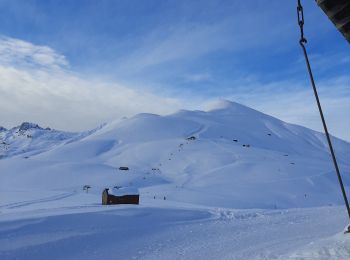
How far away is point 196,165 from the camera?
68312mm

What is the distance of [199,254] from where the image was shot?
1187 cm

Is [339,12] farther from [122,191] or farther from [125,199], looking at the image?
[122,191]

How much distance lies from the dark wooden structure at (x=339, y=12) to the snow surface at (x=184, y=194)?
5060 millimetres

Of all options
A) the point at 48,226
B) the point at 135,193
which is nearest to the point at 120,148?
the point at 135,193

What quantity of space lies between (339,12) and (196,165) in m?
64.8

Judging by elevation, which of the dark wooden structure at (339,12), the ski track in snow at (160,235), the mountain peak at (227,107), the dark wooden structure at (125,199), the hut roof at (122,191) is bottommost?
the ski track in snow at (160,235)

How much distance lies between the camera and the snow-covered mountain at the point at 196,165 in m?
48.8

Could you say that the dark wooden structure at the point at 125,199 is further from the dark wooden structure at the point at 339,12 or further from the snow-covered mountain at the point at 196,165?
the dark wooden structure at the point at 339,12

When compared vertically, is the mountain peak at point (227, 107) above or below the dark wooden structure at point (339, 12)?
above

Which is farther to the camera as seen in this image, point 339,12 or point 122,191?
point 122,191

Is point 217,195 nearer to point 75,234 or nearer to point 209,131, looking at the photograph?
point 75,234

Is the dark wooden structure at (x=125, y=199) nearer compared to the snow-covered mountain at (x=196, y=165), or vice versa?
the dark wooden structure at (x=125, y=199)

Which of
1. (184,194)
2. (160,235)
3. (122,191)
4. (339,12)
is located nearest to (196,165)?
(184,194)

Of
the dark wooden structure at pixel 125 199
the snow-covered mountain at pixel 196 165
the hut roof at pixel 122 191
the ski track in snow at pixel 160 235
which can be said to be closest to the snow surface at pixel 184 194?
the ski track in snow at pixel 160 235
